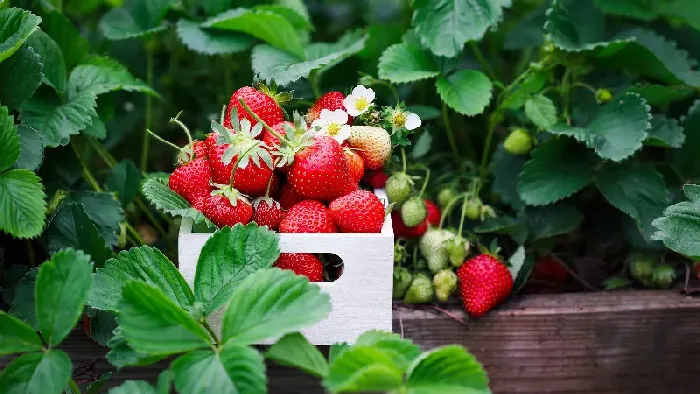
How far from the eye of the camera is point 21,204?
881 millimetres

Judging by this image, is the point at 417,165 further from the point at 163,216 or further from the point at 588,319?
the point at 163,216

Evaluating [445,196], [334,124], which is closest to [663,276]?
[445,196]

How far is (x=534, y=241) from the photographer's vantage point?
122cm

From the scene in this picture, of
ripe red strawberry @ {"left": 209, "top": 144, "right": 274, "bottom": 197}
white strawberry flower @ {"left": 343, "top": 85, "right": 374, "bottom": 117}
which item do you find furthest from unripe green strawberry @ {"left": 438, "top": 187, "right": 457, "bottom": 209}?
ripe red strawberry @ {"left": 209, "top": 144, "right": 274, "bottom": 197}

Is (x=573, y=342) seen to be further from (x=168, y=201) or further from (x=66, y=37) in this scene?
(x=66, y=37)

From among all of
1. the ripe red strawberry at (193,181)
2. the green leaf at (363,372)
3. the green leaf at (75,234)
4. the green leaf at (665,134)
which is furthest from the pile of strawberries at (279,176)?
the green leaf at (665,134)

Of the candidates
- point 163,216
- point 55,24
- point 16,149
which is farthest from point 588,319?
point 55,24

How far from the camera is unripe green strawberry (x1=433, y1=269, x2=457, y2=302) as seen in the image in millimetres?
1049

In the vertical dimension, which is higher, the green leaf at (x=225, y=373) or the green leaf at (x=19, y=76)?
the green leaf at (x=19, y=76)

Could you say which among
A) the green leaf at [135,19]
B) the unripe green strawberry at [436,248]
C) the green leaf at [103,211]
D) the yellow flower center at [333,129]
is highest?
the green leaf at [135,19]

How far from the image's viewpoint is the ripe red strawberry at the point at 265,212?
91 centimetres

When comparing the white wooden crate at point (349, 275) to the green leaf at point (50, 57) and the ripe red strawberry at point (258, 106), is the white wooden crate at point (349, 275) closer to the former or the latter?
the ripe red strawberry at point (258, 106)

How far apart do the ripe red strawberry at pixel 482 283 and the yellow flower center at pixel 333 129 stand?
27 centimetres

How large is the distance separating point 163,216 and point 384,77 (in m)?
0.44
